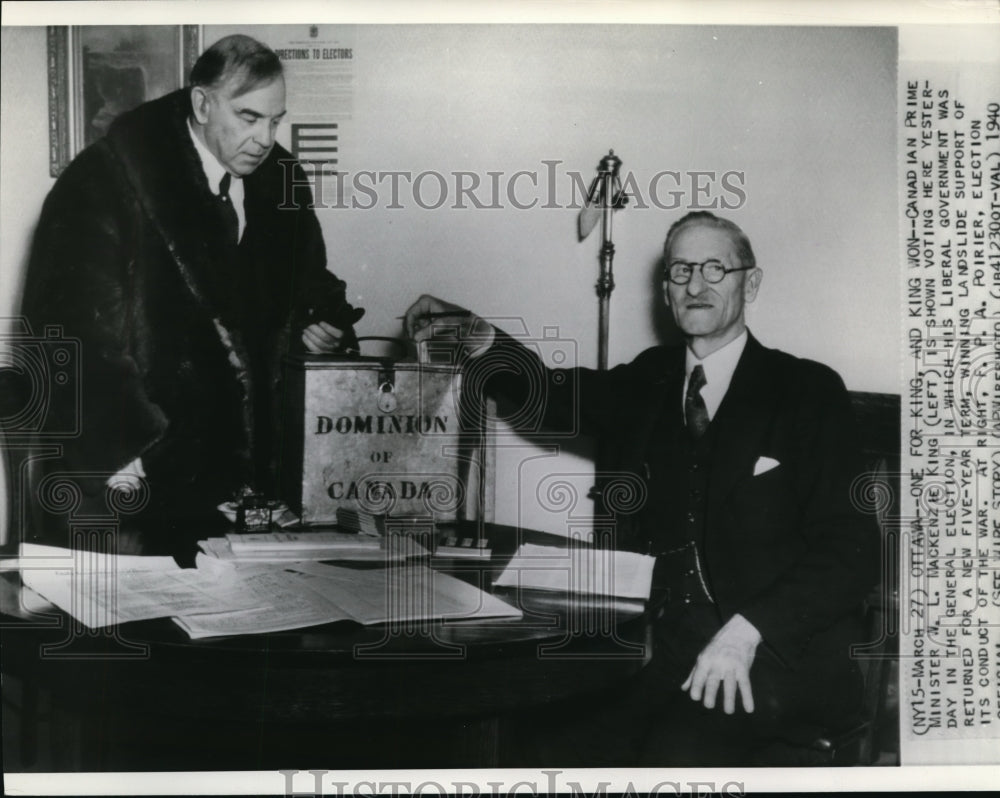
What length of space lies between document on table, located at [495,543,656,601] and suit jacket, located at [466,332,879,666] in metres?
0.05

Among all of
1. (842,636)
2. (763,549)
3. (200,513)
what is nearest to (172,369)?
(200,513)

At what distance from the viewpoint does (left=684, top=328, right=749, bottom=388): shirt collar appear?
1.96 m

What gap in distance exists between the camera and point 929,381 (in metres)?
1.99

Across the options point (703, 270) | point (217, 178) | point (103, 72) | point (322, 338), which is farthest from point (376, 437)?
point (103, 72)

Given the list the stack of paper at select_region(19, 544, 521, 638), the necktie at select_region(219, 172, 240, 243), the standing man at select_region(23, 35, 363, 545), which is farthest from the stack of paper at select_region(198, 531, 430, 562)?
the necktie at select_region(219, 172, 240, 243)

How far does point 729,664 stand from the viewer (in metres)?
1.91

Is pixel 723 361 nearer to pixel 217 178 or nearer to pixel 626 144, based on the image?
pixel 626 144

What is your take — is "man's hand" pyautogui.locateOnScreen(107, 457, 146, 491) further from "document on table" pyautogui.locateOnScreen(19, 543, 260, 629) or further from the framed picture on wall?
the framed picture on wall

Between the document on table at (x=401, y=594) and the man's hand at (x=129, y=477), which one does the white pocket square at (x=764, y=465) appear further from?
the man's hand at (x=129, y=477)

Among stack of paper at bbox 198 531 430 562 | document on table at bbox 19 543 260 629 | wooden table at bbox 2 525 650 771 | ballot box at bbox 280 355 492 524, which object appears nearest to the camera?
wooden table at bbox 2 525 650 771

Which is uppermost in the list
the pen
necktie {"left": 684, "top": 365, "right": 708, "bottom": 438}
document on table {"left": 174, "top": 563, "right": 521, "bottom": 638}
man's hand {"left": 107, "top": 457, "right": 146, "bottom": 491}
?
the pen

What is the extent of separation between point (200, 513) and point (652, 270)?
109cm

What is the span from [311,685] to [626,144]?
4.08 feet

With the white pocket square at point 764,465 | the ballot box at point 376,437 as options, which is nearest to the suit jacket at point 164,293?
the ballot box at point 376,437
